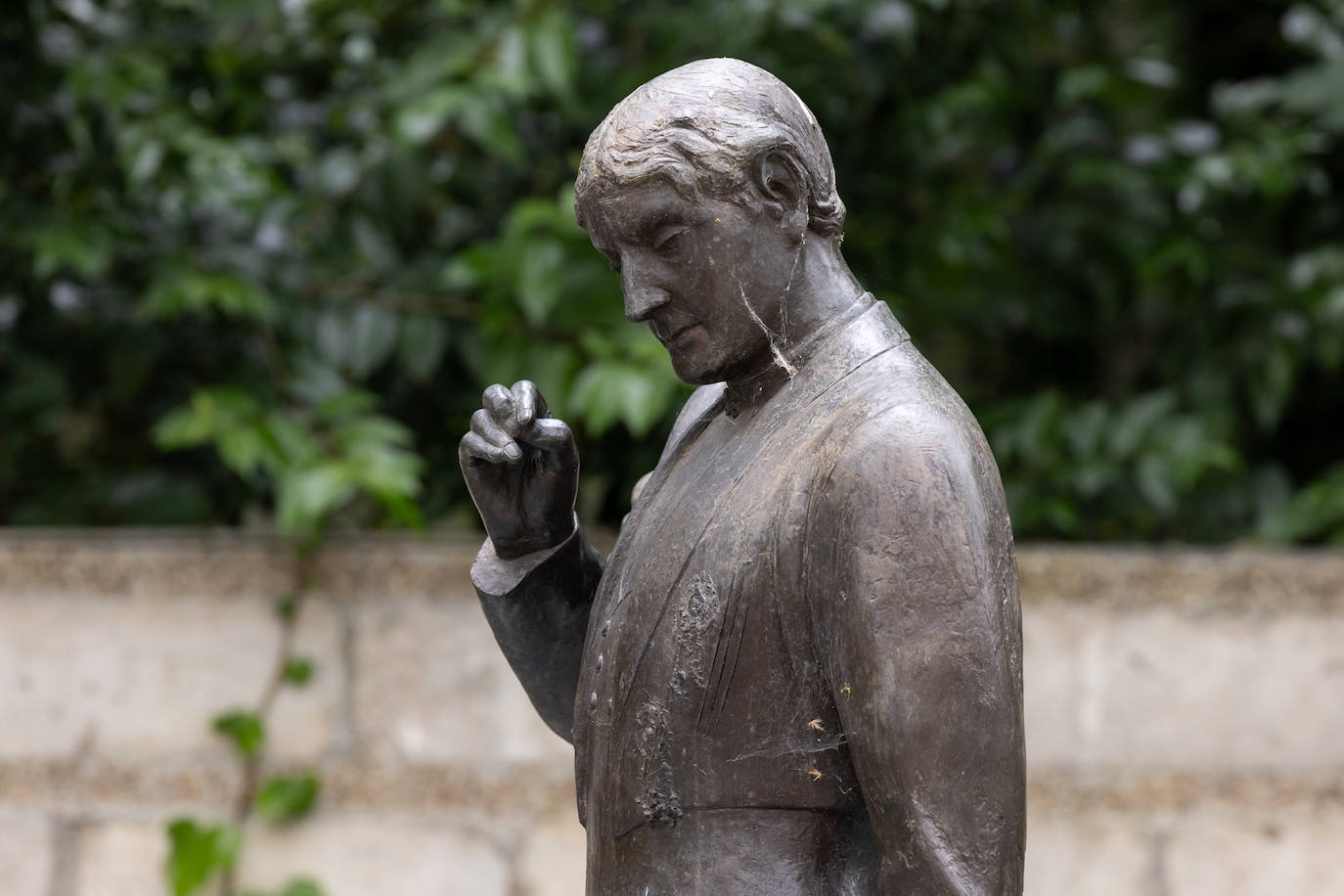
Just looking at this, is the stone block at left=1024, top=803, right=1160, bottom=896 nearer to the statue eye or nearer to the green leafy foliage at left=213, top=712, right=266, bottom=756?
the green leafy foliage at left=213, top=712, right=266, bottom=756

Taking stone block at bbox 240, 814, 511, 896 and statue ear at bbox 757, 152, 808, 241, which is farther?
stone block at bbox 240, 814, 511, 896

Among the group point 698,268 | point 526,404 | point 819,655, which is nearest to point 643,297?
point 698,268

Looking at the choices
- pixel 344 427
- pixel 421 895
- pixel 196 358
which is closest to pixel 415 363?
pixel 344 427

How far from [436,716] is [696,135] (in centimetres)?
176

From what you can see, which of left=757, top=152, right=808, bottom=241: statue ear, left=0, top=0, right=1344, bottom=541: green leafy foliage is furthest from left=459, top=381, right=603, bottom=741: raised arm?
left=0, top=0, right=1344, bottom=541: green leafy foliage

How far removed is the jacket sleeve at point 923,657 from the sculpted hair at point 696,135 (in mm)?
206

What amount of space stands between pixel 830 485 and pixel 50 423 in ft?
7.25

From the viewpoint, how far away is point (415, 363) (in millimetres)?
2816

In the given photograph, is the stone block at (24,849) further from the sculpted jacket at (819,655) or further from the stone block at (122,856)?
the sculpted jacket at (819,655)

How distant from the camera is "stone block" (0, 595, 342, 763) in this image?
2.68 meters

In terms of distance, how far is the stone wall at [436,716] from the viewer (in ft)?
8.73

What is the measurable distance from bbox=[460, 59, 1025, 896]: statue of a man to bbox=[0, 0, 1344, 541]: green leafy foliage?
4.65 feet

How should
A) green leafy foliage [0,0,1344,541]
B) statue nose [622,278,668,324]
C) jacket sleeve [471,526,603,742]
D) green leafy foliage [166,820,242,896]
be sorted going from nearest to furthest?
statue nose [622,278,668,324] < jacket sleeve [471,526,603,742] < green leafy foliage [166,820,242,896] < green leafy foliage [0,0,1344,541]

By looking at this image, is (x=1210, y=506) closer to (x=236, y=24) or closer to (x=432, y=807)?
(x=432, y=807)
